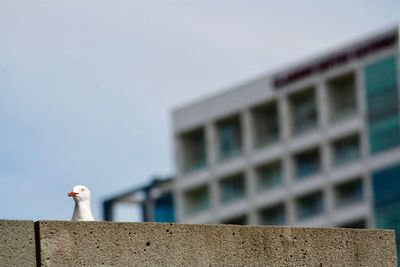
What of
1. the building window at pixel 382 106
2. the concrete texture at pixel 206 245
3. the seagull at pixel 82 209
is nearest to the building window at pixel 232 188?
the building window at pixel 382 106

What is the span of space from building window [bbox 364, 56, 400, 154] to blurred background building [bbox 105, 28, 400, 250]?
60mm

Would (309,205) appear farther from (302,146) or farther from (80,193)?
(80,193)

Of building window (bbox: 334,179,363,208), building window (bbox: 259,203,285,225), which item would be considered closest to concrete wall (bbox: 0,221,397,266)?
building window (bbox: 334,179,363,208)

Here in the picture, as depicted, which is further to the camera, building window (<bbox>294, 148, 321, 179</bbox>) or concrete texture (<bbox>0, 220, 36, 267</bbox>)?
building window (<bbox>294, 148, 321, 179</bbox>)

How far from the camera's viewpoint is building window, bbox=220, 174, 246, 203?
11119cm

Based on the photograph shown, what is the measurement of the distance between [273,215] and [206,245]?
313 ft

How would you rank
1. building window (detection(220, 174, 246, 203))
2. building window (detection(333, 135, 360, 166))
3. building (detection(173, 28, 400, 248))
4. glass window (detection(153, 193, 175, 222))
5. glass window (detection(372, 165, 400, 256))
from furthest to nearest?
glass window (detection(153, 193, 175, 222)) < building window (detection(220, 174, 246, 203)) < building window (detection(333, 135, 360, 166)) < building (detection(173, 28, 400, 248)) < glass window (detection(372, 165, 400, 256))

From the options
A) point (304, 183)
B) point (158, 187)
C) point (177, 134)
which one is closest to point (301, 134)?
point (304, 183)

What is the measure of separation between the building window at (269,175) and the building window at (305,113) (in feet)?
9.42

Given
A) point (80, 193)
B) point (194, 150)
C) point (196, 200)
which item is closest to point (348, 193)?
point (196, 200)

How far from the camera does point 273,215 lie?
108 m

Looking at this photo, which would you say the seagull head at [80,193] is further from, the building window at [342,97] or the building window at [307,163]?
the building window at [307,163]

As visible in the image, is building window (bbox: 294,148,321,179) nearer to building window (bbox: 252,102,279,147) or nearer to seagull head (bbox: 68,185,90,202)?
building window (bbox: 252,102,279,147)

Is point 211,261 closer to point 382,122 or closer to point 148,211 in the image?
point 382,122
